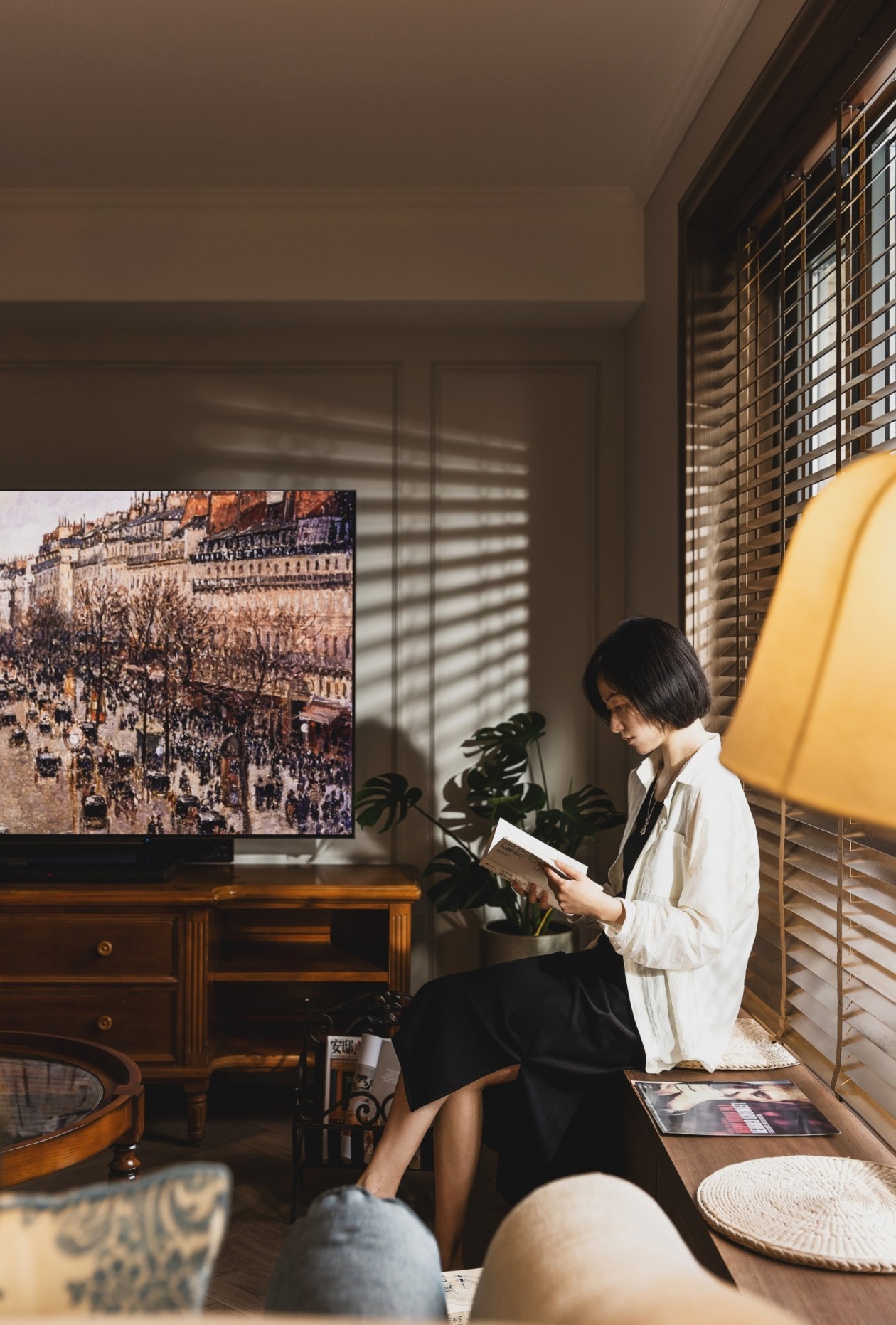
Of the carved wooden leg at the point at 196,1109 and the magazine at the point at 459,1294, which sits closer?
the magazine at the point at 459,1294

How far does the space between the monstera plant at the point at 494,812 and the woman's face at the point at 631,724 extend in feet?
2.87

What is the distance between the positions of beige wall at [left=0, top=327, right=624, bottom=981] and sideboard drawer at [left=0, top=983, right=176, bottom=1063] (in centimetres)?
81

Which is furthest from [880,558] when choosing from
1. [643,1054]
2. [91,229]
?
[91,229]

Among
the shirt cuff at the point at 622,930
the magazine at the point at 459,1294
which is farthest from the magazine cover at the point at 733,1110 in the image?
the magazine at the point at 459,1294

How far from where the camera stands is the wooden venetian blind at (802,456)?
1604mm

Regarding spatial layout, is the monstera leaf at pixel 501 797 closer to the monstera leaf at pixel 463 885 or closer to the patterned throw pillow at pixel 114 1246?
the monstera leaf at pixel 463 885

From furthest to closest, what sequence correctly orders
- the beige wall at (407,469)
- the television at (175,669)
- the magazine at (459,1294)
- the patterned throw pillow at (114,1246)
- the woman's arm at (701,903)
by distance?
the beige wall at (407,469) → the television at (175,669) → the woman's arm at (701,903) → the magazine at (459,1294) → the patterned throw pillow at (114,1246)

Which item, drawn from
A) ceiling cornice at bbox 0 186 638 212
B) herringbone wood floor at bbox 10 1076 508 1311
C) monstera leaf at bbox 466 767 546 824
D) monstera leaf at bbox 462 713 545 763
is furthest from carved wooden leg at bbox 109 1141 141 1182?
ceiling cornice at bbox 0 186 638 212

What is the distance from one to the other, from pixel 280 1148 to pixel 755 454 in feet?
6.68

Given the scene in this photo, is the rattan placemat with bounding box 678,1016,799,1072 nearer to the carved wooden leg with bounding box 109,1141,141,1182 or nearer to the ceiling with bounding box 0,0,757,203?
the carved wooden leg with bounding box 109,1141,141,1182

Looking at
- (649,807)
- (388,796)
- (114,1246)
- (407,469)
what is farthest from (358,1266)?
(407,469)

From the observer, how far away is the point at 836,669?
650 millimetres

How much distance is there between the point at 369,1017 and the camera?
8.02 ft

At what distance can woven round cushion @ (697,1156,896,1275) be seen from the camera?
3.90 feet
